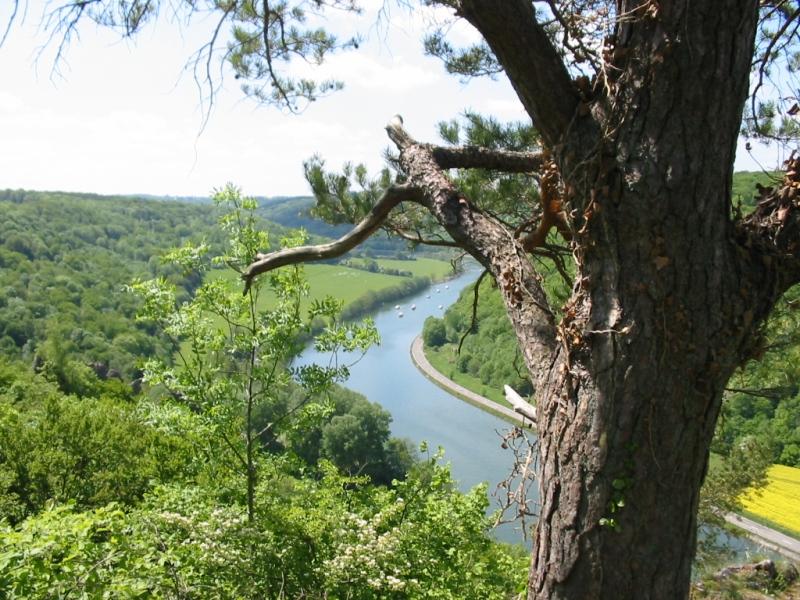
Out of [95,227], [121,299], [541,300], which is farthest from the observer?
[95,227]

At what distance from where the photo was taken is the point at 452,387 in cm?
3331

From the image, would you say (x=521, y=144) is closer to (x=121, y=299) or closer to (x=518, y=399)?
(x=518, y=399)

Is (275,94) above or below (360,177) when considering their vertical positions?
above

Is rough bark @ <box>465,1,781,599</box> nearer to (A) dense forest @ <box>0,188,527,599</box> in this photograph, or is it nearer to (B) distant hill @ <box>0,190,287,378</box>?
(A) dense forest @ <box>0,188,527,599</box>

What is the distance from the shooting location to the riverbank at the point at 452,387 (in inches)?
1130

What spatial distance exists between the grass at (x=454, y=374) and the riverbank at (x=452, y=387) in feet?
0.71

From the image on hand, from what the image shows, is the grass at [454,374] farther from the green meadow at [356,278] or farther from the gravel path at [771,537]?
the gravel path at [771,537]

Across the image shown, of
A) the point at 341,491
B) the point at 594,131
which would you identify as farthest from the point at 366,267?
the point at 594,131

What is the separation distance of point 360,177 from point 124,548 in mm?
2029

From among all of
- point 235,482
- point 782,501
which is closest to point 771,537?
point 782,501

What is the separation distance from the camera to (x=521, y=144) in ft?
9.68

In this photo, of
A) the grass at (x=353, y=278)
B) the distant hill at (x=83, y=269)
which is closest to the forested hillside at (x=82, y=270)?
the distant hill at (x=83, y=269)

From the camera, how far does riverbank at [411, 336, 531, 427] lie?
→ 28.7 metres

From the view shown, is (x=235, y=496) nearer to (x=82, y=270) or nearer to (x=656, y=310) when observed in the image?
(x=656, y=310)
